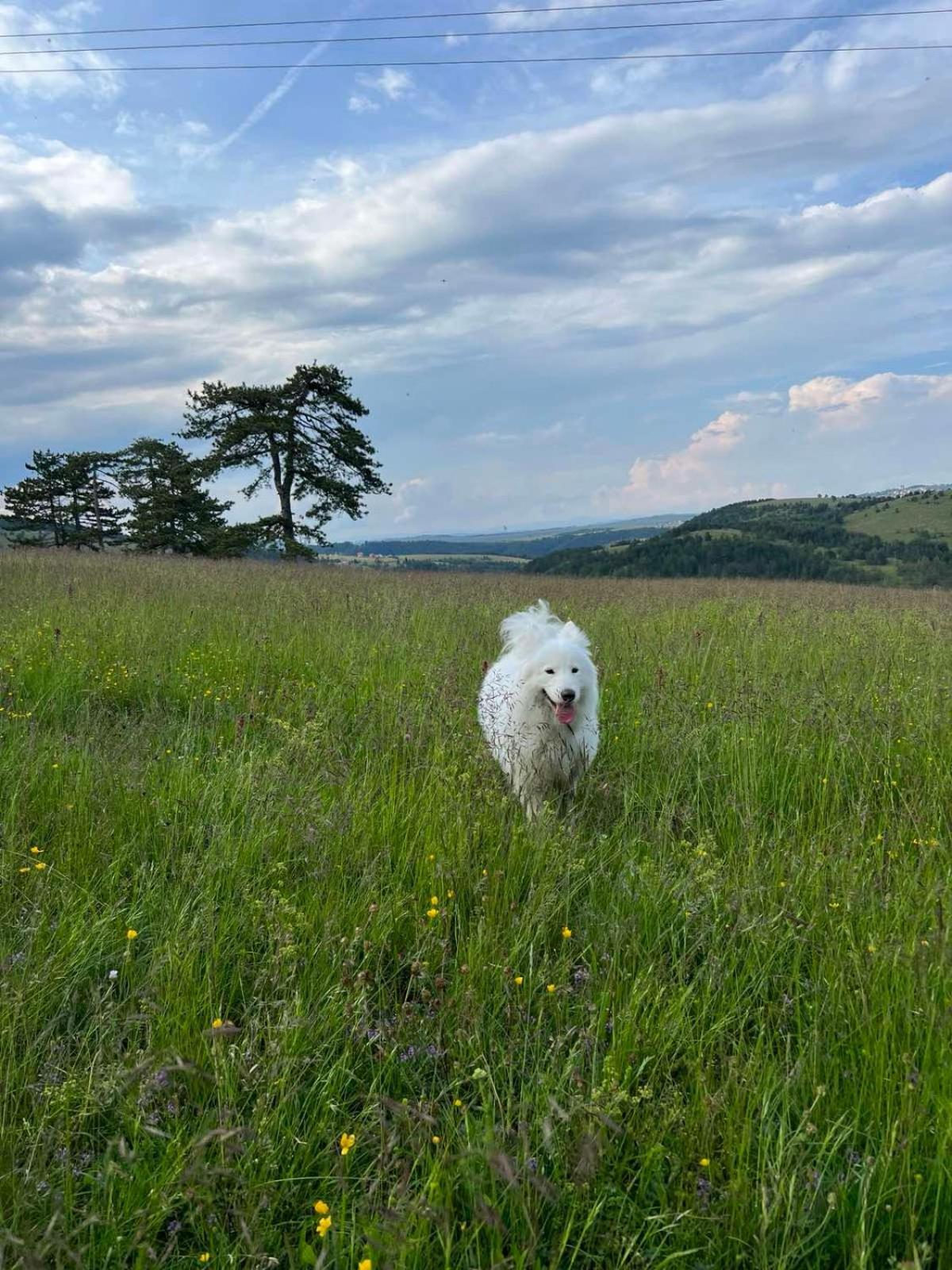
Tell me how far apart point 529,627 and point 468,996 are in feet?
10.7

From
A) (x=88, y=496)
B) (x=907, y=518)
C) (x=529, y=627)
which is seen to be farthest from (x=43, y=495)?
(x=907, y=518)

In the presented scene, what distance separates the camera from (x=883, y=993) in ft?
7.02

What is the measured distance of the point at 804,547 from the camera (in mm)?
62438

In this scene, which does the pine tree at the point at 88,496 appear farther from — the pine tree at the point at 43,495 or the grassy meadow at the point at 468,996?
the grassy meadow at the point at 468,996

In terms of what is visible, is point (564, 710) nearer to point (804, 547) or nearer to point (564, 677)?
point (564, 677)

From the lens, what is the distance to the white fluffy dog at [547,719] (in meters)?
4.45

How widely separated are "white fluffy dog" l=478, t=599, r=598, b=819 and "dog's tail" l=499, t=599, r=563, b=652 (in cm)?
5

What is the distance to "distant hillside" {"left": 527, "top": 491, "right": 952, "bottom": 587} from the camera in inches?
1865

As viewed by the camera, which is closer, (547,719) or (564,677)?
(564,677)

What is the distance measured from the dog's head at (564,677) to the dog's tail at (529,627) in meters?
0.14

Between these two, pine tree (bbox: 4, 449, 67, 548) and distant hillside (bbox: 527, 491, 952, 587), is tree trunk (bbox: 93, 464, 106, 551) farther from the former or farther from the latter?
distant hillside (bbox: 527, 491, 952, 587)

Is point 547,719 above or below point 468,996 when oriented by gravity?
above

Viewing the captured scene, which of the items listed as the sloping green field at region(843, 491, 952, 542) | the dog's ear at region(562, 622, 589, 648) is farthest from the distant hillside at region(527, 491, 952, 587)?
the dog's ear at region(562, 622, 589, 648)

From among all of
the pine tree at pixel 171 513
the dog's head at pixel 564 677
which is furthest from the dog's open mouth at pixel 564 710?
the pine tree at pixel 171 513
